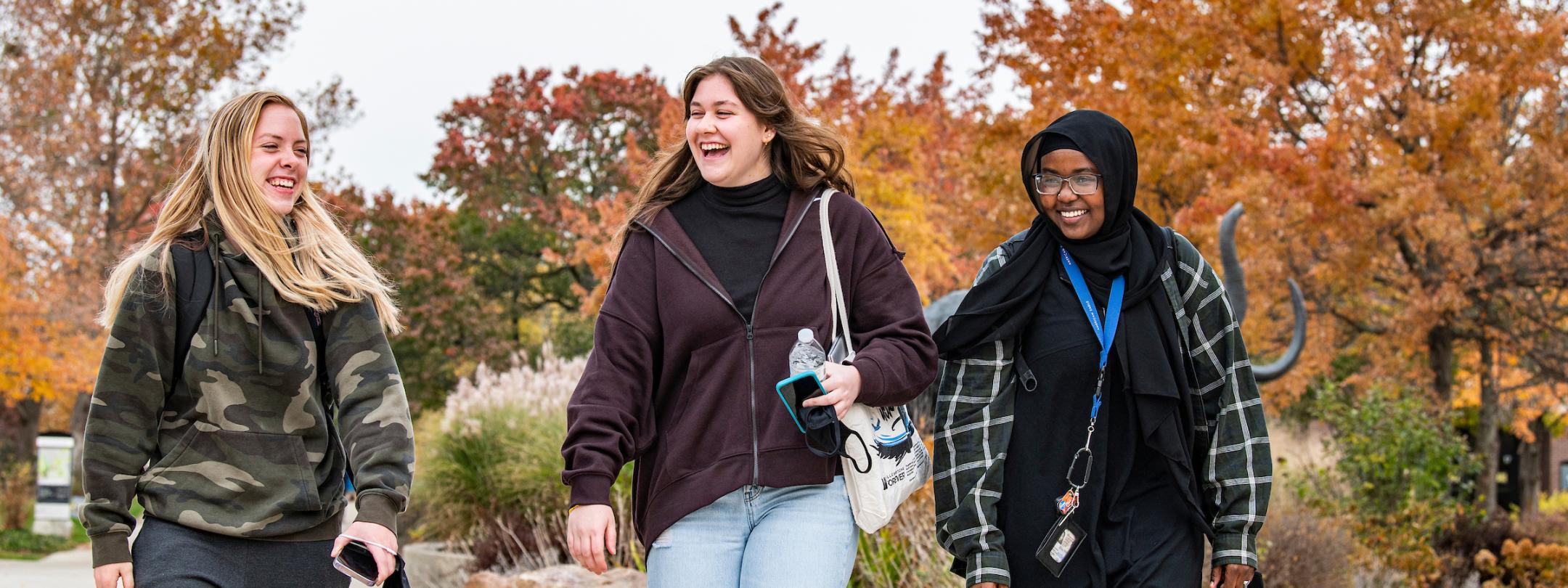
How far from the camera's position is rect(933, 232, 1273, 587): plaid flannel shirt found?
3059mm

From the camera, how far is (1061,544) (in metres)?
2.99

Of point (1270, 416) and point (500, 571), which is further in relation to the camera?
point (1270, 416)

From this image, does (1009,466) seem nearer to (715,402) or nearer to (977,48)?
(715,402)

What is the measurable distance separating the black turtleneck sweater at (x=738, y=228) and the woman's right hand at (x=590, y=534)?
0.54 meters

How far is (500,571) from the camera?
7945 mm

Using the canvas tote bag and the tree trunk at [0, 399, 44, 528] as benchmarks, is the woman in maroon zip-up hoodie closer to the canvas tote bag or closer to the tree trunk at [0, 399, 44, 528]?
the canvas tote bag

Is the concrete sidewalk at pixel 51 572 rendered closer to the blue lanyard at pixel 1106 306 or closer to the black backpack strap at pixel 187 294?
the black backpack strap at pixel 187 294

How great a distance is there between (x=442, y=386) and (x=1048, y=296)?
17.3m

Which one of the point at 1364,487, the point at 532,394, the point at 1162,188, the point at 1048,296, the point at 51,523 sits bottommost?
the point at 51,523

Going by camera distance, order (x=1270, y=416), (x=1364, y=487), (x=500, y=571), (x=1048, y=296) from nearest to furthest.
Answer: (x=1048, y=296)
(x=500, y=571)
(x=1364, y=487)
(x=1270, y=416)

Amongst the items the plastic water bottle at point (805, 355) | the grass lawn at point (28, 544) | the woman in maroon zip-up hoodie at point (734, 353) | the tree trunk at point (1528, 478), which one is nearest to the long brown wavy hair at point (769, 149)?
the woman in maroon zip-up hoodie at point (734, 353)

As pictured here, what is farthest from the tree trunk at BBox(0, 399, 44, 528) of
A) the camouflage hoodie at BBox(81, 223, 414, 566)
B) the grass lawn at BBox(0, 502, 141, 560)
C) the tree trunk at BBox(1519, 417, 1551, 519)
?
the tree trunk at BBox(1519, 417, 1551, 519)

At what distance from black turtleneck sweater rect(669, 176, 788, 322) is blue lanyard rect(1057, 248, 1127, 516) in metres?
0.75

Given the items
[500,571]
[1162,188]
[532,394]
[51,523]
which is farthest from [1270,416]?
[51,523]
